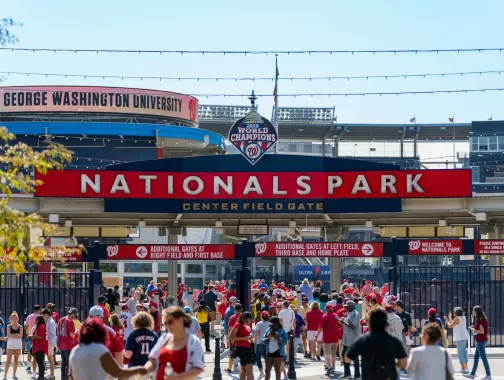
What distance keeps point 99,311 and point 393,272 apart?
1286 centimetres

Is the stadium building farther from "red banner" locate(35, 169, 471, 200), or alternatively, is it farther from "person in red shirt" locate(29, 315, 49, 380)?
"person in red shirt" locate(29, 315, 49, 380)

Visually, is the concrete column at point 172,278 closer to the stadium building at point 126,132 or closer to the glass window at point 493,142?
the stadium building at point 126,132

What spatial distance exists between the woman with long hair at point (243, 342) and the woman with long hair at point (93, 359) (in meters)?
8.35

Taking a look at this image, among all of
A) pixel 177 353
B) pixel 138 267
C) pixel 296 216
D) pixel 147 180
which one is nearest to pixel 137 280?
pixel 138 267

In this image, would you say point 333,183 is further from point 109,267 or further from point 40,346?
point 109,267

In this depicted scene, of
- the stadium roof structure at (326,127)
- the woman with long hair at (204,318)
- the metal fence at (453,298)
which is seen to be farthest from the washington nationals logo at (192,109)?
the metal fence at (453,298)

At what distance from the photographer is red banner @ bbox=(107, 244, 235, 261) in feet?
88.7

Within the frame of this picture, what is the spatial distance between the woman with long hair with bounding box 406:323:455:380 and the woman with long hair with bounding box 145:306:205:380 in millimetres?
2885

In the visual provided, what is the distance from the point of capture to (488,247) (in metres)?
28.2

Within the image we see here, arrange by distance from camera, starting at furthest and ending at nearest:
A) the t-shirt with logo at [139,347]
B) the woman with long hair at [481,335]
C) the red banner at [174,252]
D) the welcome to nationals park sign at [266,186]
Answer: the welcome to nationals park sign at [266,186], the red banner at [174,252], the woman with long hair at [481,335], the t-shirt with logo at [139,347]

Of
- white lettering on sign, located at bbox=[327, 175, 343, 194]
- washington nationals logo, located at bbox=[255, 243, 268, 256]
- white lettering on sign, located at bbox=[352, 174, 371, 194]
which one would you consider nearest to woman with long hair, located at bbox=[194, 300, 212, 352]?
washington nationals logo, located at bbox=[255, 243, 268, 256]

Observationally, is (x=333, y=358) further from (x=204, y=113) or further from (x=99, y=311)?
(x=204, y=113)

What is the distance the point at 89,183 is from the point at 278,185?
5.47m

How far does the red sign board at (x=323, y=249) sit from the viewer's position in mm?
27531
